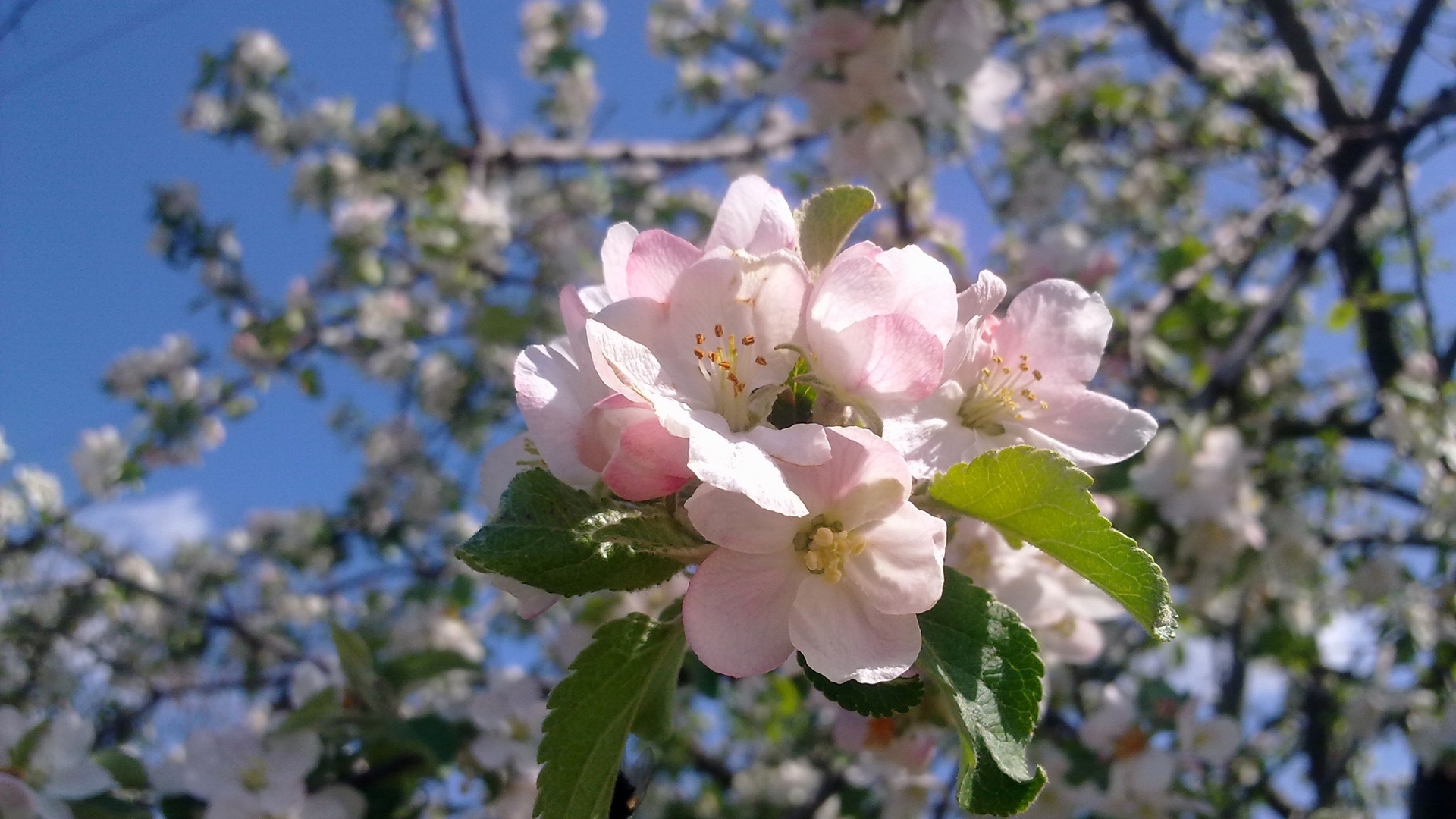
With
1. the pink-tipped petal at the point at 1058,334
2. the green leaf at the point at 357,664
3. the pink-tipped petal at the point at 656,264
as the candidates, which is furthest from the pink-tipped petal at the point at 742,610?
the green leaf at the point at 357,664

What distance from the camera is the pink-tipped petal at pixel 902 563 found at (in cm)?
78

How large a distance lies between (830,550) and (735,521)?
104mm

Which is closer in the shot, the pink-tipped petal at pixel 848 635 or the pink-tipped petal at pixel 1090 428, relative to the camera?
the pink-tipped petal at pixel 848 635

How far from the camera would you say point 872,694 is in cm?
86

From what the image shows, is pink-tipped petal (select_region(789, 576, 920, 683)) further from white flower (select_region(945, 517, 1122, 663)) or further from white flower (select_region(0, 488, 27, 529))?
white flower (select_region(0, 488, 27, 529))

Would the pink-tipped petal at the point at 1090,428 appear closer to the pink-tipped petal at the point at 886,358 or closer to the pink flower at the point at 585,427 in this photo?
the pink-tipped petal at the point at 886,358

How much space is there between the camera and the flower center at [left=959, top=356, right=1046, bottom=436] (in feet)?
3.18

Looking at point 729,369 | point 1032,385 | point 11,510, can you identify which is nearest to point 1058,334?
point 1032,385

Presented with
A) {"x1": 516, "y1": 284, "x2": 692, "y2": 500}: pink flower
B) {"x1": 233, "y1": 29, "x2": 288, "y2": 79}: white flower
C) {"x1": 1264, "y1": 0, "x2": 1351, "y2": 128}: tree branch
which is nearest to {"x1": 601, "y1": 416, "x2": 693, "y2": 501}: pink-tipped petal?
{"x1": 516, "y1": 284, "x2": 692, "y2": 500}: pink flower

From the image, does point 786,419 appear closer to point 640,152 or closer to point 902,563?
point 902,563

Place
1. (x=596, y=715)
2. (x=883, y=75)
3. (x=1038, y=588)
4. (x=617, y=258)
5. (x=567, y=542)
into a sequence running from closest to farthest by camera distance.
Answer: (x=567, y=542)
(x=596, y=715)
(x=617, y=258)
(x=1038, y=588)
(x=883, y=75)

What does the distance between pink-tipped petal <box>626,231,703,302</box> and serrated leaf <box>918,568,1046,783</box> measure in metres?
0.41

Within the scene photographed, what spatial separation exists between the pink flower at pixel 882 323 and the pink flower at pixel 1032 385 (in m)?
0.05

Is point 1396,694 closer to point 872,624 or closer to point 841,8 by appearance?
point 841,8
